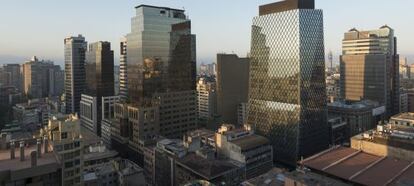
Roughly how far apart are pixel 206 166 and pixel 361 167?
29.5 metres

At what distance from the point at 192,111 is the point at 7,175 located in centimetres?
9295

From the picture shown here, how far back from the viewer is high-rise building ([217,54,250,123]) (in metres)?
162

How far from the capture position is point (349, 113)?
5433 inches

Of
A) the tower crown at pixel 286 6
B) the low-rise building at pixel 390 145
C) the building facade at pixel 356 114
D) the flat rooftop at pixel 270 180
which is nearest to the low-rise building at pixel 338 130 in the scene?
the building facade at pixel 356 114

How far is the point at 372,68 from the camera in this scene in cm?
16350

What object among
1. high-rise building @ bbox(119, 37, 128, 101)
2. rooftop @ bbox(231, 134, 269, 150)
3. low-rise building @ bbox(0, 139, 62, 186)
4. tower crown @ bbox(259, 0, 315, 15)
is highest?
tower crown @ bbox(259, 0, 315, 15)

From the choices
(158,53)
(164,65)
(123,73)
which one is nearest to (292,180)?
(164,65)

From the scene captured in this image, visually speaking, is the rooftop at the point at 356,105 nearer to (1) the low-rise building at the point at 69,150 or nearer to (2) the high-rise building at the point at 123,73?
(2) the high-rise building at the point at 123,73

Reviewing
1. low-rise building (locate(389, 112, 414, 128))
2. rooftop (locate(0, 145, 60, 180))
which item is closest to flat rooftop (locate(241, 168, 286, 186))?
rooftop (locate(0, 145, 60, 180))

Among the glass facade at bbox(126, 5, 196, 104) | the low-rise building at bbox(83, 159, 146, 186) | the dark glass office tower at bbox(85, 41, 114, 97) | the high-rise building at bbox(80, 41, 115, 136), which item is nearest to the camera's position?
the low-rise building at bbox(83, 159, 146, 186)

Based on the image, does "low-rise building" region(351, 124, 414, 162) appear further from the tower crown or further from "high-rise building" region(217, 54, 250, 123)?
"high-rise building" region(217, 54, 250, 123)

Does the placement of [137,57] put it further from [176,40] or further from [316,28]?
[316,28]

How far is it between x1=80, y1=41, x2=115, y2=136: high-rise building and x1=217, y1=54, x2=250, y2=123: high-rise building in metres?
53.1

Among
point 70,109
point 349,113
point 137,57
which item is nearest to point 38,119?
point 70,109
